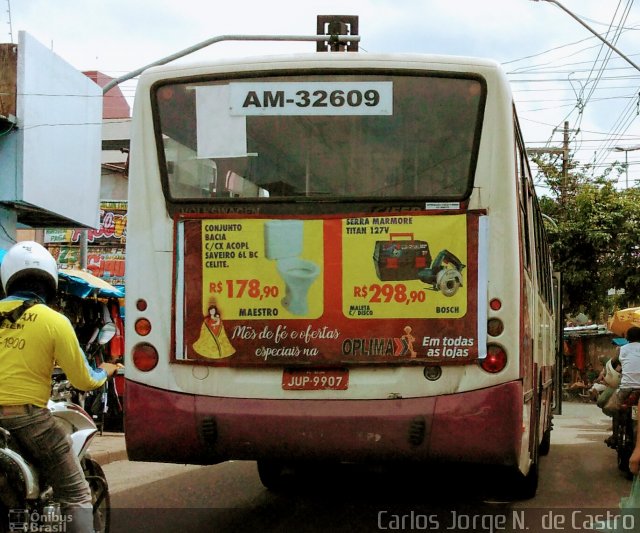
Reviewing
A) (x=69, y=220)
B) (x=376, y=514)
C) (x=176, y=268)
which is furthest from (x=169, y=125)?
(x=69, y=220)

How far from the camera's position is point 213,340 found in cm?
596

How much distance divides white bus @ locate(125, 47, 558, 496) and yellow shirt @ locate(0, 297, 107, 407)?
1264 millimetres

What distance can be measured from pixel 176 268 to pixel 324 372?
1.15 metres

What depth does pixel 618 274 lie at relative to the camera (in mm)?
30594

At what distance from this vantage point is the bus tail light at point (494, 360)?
571 cm

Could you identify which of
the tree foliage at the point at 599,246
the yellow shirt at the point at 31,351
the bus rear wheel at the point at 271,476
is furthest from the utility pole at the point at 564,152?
the yellow shirt at the point at 31,351

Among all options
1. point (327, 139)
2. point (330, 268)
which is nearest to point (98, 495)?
→ point (330, 268)

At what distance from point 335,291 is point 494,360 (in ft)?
3.42

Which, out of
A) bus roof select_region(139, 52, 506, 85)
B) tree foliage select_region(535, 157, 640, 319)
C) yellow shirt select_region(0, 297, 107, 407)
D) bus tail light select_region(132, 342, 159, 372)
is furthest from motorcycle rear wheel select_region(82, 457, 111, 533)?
tree foliage select_region(535, 157, 640, 319)

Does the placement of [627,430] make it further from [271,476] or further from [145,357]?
[145,357]

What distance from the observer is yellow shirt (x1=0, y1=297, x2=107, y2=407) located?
465 centimetres

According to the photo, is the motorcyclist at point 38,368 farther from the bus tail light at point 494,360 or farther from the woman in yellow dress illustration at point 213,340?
the bus tail light at point 494,360

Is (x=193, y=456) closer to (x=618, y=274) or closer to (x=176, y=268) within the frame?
(x=176, y=268)

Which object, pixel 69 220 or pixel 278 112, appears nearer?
pixel 278 112
